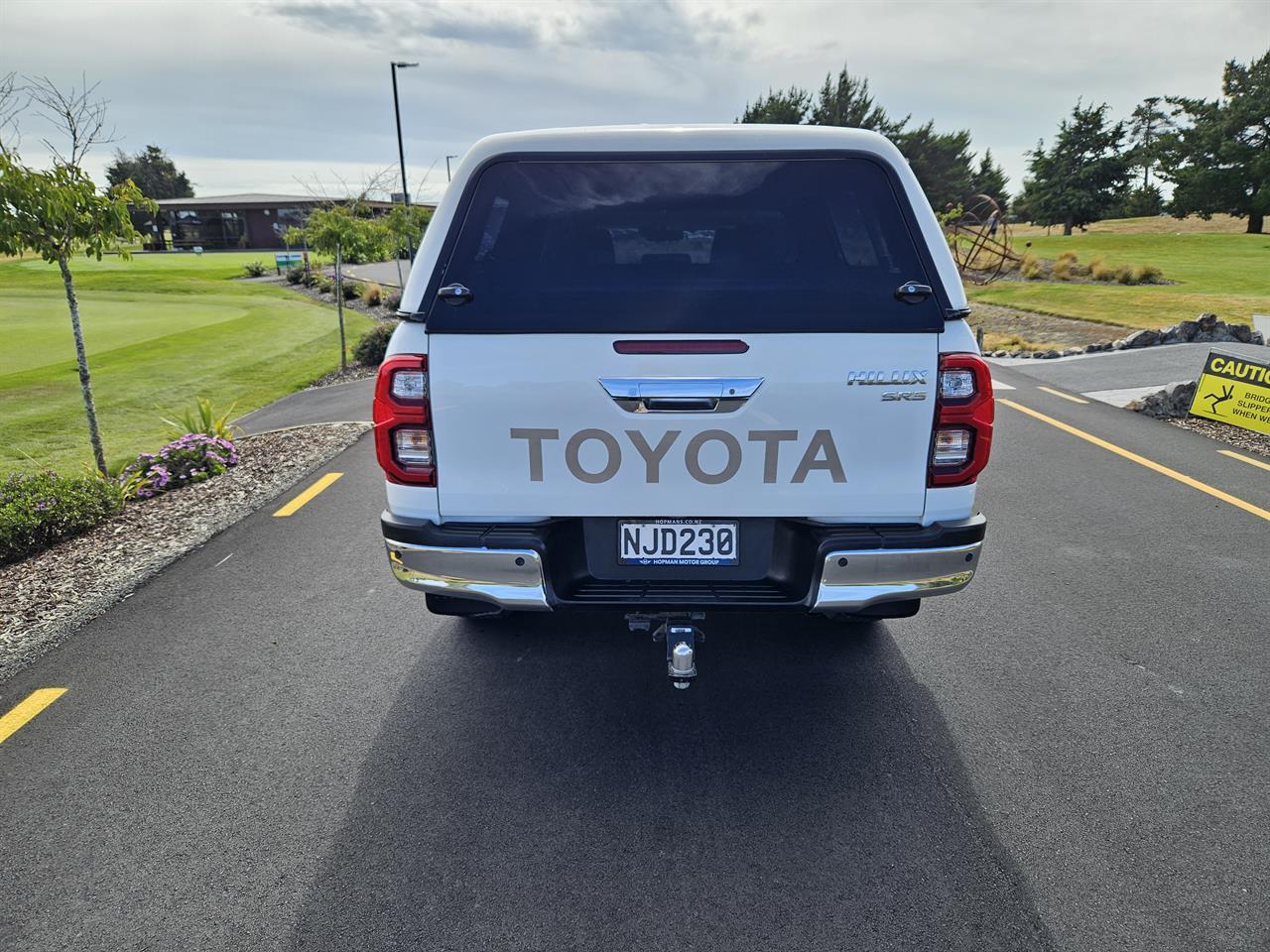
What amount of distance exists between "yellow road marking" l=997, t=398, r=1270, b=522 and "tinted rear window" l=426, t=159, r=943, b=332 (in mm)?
4808

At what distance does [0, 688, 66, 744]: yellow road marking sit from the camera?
10.3ft

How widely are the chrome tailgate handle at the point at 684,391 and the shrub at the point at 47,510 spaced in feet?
15.8

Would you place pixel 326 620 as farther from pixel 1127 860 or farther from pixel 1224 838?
pixel 1224 838

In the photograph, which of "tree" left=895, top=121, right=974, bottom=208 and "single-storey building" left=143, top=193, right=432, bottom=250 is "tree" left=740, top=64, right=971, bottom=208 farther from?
"single-storey building" left=143, top=193, right=432, bottom=250

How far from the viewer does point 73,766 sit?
2.91 meters

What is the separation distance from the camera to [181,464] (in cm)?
702

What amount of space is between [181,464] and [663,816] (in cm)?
617

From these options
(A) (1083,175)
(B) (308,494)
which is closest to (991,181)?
(A) (1083,175)

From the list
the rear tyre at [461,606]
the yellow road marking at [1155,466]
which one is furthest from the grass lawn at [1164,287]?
the rear tyre at [461,606]

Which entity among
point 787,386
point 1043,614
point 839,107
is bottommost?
point 1043,614

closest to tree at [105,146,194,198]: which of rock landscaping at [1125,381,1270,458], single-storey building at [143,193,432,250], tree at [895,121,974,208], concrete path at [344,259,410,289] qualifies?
single-storey building at [143,193,432,250]

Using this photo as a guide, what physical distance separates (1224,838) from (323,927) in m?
2.79

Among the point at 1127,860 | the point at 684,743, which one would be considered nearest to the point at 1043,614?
the point at 1127,860

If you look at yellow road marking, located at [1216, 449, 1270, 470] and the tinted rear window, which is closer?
the tinted rear window
